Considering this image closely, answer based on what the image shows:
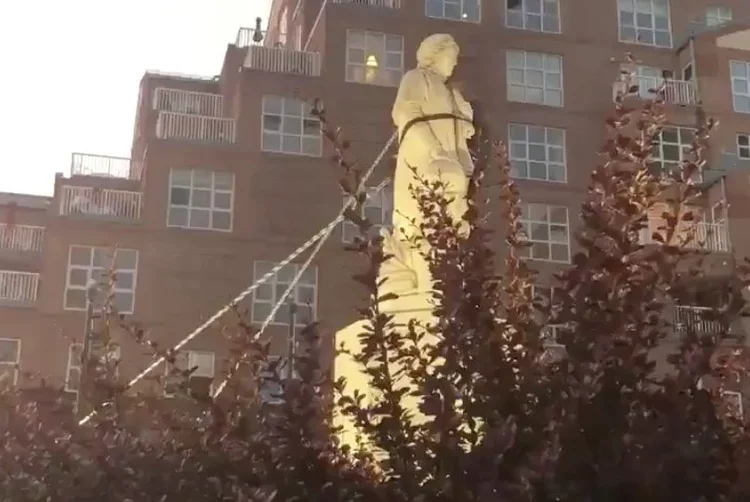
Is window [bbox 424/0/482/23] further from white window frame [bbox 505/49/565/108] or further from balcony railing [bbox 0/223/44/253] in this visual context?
balcony railing [bbox 0/223/44/253]

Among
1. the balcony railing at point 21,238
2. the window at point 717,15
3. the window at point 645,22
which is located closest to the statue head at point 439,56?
the balcony railing at point 21,238

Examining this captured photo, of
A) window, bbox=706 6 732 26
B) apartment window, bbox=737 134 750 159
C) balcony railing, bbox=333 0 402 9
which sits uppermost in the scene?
window, bbox=706 6 732 26

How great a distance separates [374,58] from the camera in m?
36.0

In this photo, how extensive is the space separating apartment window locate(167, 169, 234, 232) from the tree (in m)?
29.6

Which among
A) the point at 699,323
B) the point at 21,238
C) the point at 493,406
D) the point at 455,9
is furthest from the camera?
the point at 455,9

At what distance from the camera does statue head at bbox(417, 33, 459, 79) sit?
906 centimetres

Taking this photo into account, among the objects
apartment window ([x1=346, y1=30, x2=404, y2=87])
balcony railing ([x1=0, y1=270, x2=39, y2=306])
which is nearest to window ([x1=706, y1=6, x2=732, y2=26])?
apartment window ([x1=346, y1=30, x2=404, y2=87])

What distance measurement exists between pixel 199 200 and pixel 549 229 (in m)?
11.7

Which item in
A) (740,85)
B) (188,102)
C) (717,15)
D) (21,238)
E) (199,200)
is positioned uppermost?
(717,15)

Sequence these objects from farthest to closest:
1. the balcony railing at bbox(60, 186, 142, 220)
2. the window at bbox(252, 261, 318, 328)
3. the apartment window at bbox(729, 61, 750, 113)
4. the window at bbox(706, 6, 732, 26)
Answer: the window at bbox(706, 6, 732, 26), the apartment window at bbox(729, 61, 750, 113), the window at bbox(252, 261, 318, 328), the balcony railing at bbox(60, 186, 142, 220)

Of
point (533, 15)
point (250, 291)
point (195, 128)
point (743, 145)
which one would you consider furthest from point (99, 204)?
point (250, 291)

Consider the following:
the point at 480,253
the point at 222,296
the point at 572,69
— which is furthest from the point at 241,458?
the point at 572,69

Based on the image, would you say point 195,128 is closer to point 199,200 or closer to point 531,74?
point 199,200

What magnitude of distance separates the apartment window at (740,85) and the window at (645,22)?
8.60 ft
